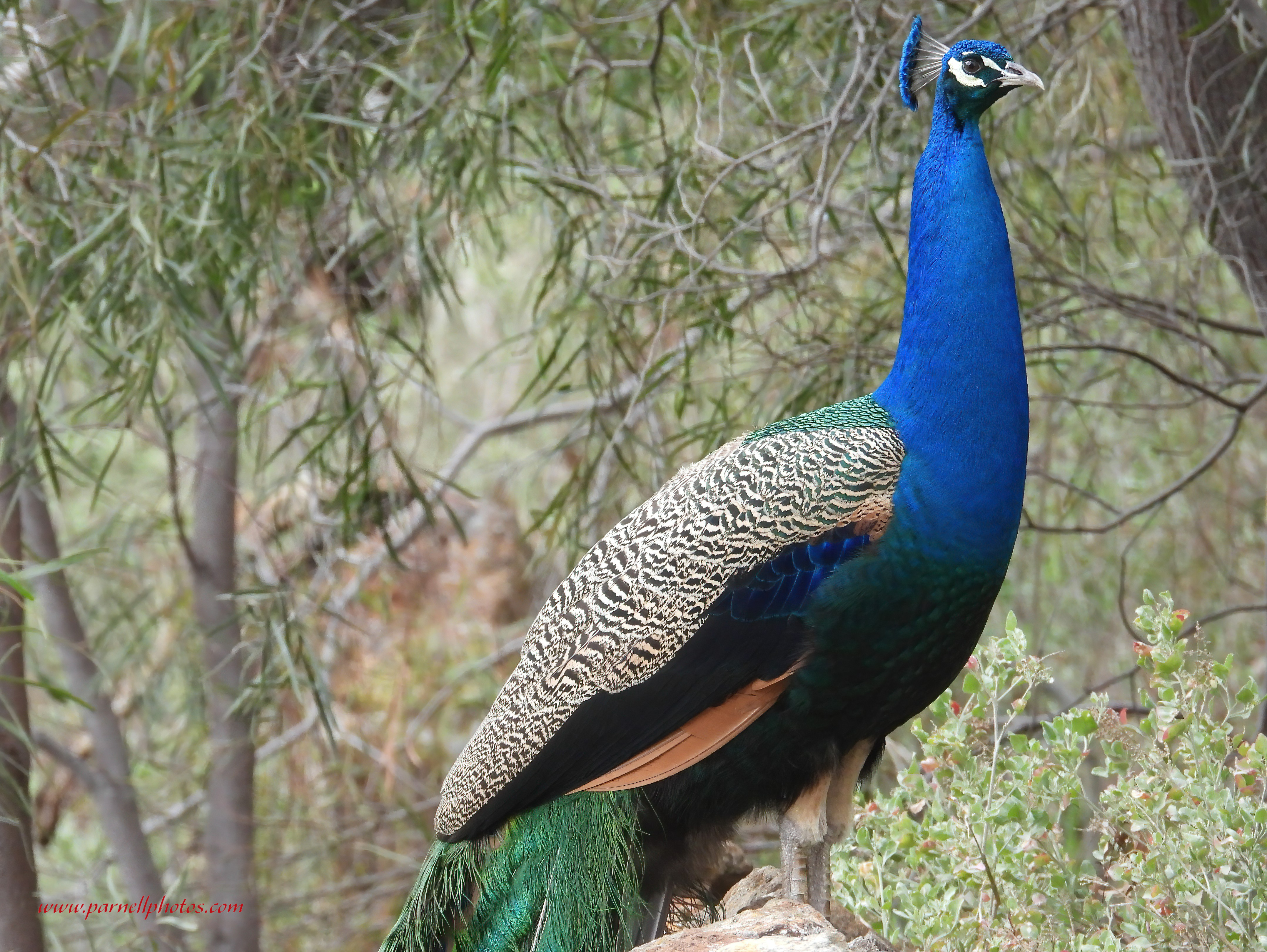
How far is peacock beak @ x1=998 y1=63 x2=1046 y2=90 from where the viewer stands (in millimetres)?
2639

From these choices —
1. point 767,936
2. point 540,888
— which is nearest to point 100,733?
point 540,888

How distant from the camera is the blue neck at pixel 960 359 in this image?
248cm

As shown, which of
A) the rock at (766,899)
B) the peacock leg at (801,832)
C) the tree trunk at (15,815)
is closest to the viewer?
the peacock leg at (801,832)

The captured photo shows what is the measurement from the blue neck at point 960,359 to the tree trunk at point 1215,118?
0.79 metres

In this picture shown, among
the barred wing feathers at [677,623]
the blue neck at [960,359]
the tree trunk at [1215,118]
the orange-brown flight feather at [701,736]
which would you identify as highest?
the tree trunk at [1215,118]

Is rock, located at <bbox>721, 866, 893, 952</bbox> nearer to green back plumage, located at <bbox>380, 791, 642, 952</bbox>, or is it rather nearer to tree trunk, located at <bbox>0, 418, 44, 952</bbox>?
green back plumage, located at <bbox>380, 791, 642, 952</bbox>

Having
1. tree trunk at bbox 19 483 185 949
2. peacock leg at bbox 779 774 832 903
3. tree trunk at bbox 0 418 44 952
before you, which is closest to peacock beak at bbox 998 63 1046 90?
peacock leg at bbox 779 774 832 903

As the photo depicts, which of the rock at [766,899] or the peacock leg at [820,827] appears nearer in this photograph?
the peacock leg at [820,827]

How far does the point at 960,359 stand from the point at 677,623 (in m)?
0.66

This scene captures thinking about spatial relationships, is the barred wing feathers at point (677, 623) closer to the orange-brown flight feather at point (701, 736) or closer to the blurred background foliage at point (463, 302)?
the orange-brown flight feather at point (701, 736)

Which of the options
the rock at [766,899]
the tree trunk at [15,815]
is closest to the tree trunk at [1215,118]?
the rock at [766,899]

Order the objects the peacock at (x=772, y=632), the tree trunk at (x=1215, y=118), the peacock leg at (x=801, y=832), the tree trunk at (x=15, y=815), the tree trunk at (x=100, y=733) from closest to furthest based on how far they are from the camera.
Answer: the peacock at (x=772, y=632) < the peacock leg at (x=801, y=832) < the tree trunk at (x=1215, y=118) < the tree trunk at (x=15, y=815) < the tree trunk at (x=100, y=733)

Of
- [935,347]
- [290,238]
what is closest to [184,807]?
[290,238]

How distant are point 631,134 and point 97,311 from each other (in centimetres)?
220
